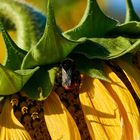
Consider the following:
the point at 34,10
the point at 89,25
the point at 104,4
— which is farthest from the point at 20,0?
the point at 104,4

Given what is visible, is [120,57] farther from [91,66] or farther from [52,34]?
[52,34]

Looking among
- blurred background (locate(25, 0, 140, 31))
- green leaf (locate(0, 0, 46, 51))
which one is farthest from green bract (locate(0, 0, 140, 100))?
blurred background (locate(25, 0, 140, 31))

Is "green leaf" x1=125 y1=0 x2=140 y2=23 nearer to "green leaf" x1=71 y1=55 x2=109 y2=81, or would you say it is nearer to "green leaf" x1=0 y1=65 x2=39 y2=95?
"green leaf" x1=71 y1=55 x2=109 y2=81

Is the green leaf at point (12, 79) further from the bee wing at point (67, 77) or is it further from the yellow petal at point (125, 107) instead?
the yellow petal at point (125, 107)

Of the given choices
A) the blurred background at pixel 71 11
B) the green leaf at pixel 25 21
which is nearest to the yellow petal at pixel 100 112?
the green leaf at pixel 25 21

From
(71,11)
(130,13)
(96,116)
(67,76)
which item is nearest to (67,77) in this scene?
(67,76)

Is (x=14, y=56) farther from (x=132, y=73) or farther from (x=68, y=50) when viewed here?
(x=132, y=73)
